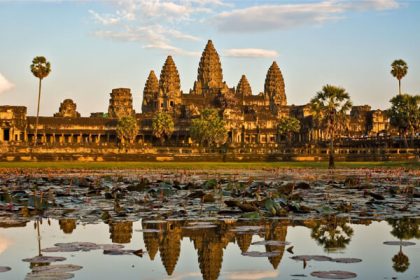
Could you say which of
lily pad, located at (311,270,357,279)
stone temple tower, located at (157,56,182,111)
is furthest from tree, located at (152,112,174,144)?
lily pad, located at (311,270,357,279)

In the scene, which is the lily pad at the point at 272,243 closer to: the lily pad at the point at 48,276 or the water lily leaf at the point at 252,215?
the water lily leaf at the point at 252,215

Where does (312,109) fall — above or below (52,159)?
above

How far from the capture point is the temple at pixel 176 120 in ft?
464

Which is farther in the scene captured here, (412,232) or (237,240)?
(412,232)

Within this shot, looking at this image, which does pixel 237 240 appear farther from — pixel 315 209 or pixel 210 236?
pixel 315 209

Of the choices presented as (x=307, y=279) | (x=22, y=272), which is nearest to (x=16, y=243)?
(x=22, y=272)

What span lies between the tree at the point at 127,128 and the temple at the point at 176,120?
4.86 m

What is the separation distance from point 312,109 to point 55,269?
5938 cm

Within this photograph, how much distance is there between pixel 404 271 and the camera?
9.59 m

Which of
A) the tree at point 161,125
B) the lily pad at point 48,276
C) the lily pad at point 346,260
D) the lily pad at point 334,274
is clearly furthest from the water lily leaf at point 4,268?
the tree at point 161,125

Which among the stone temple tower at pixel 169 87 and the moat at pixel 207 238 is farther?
the stone temple tower at pixel 169 87

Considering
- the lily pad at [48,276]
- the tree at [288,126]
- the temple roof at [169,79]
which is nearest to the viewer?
the lily pad at [48,276]

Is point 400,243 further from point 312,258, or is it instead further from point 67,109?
point 67,109

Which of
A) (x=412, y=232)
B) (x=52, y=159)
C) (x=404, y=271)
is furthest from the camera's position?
(x=52, y=159)
